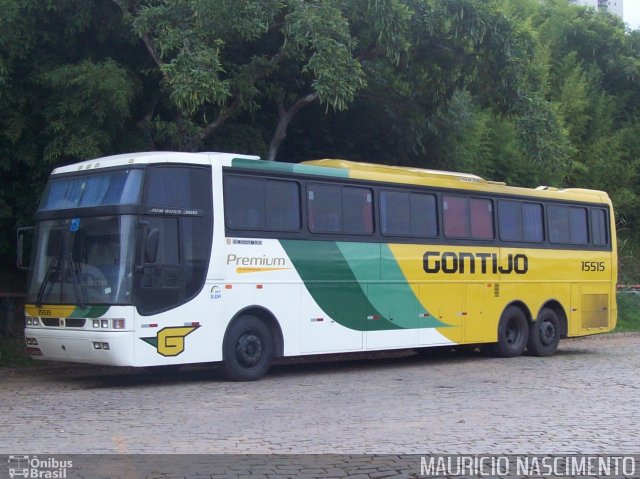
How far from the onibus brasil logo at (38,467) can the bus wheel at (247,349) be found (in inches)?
229

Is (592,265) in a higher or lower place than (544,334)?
higher

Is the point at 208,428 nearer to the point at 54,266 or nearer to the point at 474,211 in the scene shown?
the point at 54,266

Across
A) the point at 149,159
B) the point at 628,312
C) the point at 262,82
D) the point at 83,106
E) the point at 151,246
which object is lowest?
the point at 628,312

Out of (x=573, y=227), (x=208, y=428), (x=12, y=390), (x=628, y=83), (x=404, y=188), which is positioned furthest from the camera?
(x=628, y=83)

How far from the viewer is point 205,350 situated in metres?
13.9

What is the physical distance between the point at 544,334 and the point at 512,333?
897mm

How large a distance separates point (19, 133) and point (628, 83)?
87.0 ft

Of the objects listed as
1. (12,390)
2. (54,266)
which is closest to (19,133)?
(54,266)

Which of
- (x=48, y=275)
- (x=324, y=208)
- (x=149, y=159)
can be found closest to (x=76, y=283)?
(x=48, y=275)

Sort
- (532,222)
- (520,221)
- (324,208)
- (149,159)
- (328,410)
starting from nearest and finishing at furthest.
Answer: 1. (328,410)
2. (149,159)
3. (324,208)
4. (520,221)
5. (532,222)

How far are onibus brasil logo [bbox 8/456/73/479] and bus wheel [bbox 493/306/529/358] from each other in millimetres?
12366

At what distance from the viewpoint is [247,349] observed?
14.6 metres

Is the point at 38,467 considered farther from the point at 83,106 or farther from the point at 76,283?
the point at 83,106

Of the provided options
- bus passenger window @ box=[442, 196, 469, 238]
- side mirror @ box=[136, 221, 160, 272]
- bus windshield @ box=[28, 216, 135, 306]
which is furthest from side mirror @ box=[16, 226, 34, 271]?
bus passenger window @ box=[442, 196, 469, 238]
